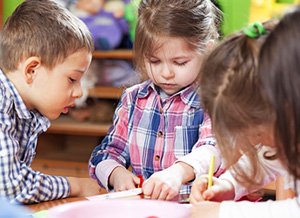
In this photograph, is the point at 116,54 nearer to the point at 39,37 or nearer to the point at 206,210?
the point at 39,37

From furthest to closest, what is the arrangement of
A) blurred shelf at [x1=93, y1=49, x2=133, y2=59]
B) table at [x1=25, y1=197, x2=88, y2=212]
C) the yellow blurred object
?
blurred shelf at [x1=93, y1=49, x2=133, y2=59] < the yellow blurred object < table at [x1=25, y1=197, x2=88, y2=212]

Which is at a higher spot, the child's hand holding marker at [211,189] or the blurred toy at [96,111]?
the child's hand holding marker at [211,189]

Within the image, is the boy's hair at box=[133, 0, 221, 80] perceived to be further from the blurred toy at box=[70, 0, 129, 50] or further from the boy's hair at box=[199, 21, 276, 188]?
the blurred toy at box=[70, 0, 129, 50]

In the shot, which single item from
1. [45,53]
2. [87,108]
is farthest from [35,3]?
[87,108]

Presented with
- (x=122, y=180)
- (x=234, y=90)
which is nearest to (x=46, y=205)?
(x=122, y=180)

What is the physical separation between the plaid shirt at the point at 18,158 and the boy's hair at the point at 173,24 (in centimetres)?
33

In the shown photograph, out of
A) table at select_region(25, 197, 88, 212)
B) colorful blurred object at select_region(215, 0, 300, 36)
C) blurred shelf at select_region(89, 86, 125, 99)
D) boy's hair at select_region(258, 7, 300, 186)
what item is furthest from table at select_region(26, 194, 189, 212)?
blurred shelf at select_region(89, 86, 125, 99)

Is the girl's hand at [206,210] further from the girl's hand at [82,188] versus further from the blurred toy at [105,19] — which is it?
the blurred toy at [105,19]

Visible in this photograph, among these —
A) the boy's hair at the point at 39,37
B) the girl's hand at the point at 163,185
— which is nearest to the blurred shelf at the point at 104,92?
the boy's hair at the point at 39,37

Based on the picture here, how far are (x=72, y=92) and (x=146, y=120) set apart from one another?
244 mm

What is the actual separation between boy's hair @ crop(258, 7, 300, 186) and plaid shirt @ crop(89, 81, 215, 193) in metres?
0.50

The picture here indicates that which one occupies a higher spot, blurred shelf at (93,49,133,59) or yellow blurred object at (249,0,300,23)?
yellow blurred object at (249,0,300,23)

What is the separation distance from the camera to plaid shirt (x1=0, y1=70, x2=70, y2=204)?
85 cm

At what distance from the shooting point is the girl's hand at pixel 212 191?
2.77 ft
